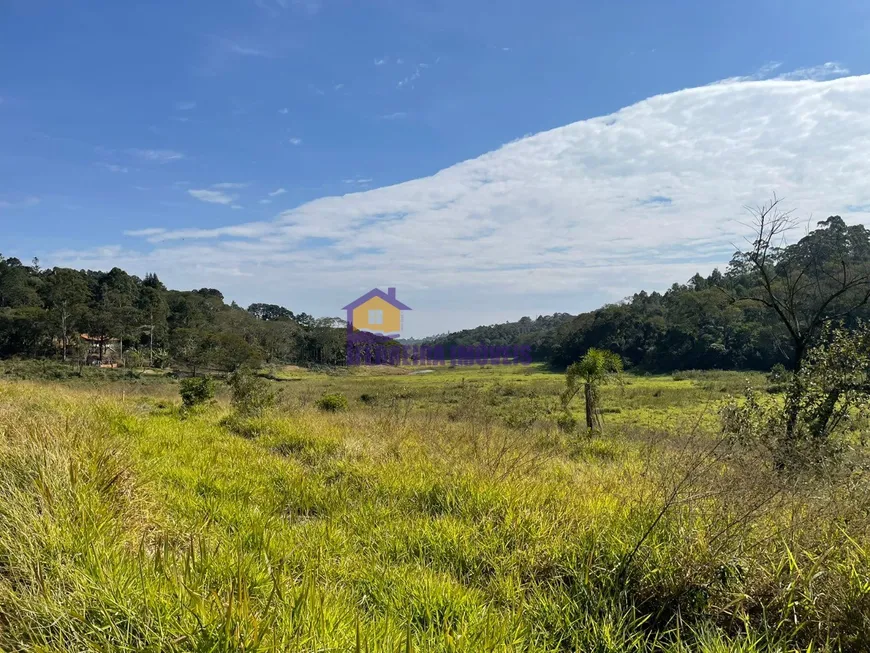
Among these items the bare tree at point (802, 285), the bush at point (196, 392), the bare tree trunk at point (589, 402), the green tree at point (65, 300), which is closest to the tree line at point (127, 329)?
the green tree at point (65, 300)

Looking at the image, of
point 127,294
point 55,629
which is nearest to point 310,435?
point 55,629

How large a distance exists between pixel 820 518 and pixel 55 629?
378 centimetres

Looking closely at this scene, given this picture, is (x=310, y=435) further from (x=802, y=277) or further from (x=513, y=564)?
(x=802, y=277)

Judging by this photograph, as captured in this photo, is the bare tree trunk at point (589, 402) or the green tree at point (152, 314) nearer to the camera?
the bare tree trunk at point (589, 402)

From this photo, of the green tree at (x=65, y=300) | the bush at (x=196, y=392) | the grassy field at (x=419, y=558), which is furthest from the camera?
the green tree at (x=65, y=300)

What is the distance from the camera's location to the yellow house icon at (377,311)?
82.9 meters

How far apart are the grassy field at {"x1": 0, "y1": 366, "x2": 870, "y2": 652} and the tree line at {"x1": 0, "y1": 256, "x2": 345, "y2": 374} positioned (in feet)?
175

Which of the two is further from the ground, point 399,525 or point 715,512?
point 715,512

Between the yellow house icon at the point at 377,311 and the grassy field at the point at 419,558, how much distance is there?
252 feet

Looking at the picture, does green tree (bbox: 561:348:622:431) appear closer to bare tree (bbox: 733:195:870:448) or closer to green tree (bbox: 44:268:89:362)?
bare tree (bbox: 733:195:870:448)

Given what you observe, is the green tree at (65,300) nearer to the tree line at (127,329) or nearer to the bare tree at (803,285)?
the tree line at (127,329)

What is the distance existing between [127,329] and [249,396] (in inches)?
2374

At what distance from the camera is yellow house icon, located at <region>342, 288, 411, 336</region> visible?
82.9 meters

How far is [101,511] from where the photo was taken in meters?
2.52
